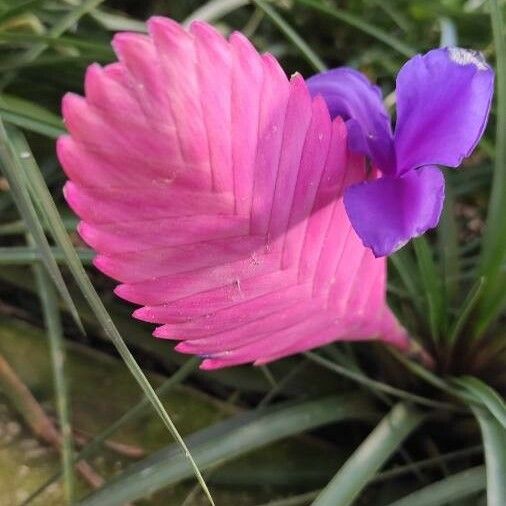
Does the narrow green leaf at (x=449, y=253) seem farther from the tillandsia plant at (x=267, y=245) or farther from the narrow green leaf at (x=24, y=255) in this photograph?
the narrow green leaf at (x=24, y=255)

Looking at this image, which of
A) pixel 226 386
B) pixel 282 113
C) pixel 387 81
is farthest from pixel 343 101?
pixel 387 81

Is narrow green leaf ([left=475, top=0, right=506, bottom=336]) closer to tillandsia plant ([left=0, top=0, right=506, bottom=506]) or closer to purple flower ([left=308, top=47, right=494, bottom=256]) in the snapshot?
tillandsia plant ([left=0, top=0, right=506, bottom=506])

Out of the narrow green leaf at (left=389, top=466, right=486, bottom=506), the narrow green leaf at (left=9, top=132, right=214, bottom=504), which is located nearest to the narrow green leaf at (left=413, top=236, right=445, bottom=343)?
the narrow green leaf at (left=389, top=466, right=486, bottom=506)

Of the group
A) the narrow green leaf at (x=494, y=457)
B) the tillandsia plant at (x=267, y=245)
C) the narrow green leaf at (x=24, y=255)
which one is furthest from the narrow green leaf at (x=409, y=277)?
the narrow green leaf at (x=24, y=255)

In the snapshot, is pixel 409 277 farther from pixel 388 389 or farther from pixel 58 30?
pixel 58 30

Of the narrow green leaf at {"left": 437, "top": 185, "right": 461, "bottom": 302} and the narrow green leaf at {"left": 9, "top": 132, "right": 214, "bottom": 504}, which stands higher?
the narrow green leaf at {"left": 9, "top": 132, "right": 214, "bottom": 504}

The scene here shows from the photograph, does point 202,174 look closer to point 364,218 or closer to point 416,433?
point 364,218
